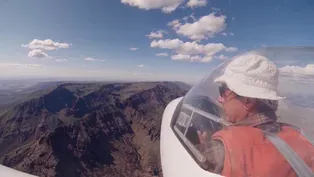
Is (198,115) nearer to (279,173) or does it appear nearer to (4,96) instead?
(279,173)

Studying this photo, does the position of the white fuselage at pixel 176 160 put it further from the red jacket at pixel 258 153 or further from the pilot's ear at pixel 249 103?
the pilot's ear at pixel 249 103

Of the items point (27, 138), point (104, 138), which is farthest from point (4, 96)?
point (104, 138)

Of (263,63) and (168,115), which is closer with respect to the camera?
(263,63)

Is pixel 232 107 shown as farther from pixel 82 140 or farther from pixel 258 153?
pixel 82 140

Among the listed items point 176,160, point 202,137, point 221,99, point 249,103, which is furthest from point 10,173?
point 249,103

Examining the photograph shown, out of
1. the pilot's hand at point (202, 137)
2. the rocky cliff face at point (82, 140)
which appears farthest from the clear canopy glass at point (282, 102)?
the rocky cliff face at point (82, 140)

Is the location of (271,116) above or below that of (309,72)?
below

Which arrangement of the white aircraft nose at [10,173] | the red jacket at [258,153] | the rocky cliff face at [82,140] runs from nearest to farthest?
the red jacket at [258,153], the white aircraft nose at [10,173], the rocky cliff face at [82,140]

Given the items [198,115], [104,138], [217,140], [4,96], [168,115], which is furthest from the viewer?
[104,138]

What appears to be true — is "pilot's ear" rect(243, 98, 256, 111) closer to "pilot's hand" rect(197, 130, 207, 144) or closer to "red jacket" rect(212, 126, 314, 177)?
"red jacket" rect(212, 126, 314, 177)
